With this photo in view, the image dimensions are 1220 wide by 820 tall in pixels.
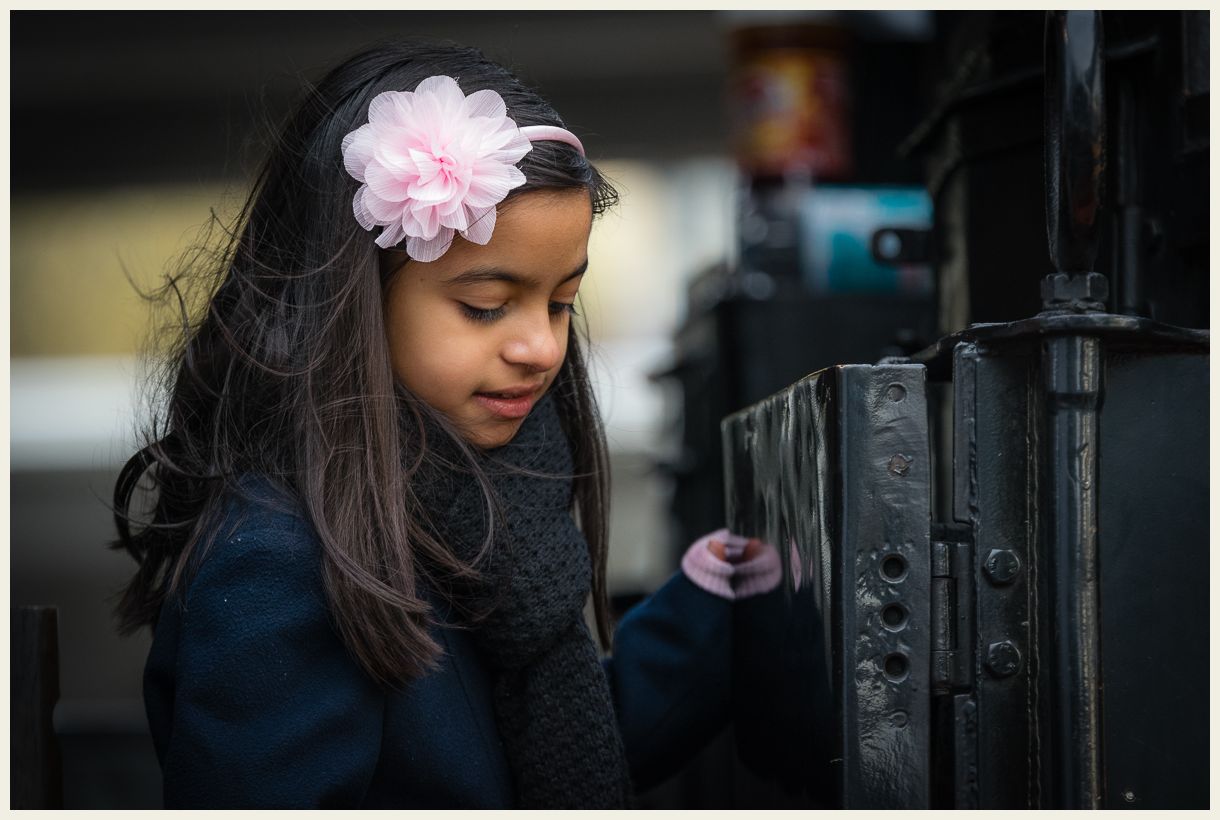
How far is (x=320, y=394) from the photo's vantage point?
1.13 m

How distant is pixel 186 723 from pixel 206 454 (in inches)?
12.6

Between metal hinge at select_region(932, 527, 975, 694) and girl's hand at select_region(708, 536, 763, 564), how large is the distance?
38 cm

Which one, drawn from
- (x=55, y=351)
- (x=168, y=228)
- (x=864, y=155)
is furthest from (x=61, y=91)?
(x=864, y=155)

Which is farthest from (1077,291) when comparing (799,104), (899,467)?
(799,104)

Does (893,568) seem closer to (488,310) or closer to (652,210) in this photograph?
(488,310)

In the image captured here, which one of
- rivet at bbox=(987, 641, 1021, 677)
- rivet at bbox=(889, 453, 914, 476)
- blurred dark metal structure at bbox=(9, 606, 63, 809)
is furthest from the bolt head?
blurred dark metal structure at bbox=(9, 606, 63, 809)

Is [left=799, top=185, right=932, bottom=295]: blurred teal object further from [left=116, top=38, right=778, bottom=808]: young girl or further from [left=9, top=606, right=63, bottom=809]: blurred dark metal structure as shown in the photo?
[left=9, top=606, right=63, bottom=809]: blurred dark metal structure

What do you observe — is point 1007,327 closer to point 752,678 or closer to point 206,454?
point 752,678

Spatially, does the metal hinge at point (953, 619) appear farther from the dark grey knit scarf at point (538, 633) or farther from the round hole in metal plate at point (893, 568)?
the dark grey knit scarf at point (538, 633)

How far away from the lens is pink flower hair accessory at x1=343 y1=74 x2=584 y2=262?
1086 mm

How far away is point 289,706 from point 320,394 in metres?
0.30

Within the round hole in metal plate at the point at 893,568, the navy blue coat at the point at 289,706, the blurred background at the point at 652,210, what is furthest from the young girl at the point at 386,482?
the round hole in metal plate at the point at 893,568

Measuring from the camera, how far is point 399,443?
3.68 feet

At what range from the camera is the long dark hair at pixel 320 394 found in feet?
3.52
